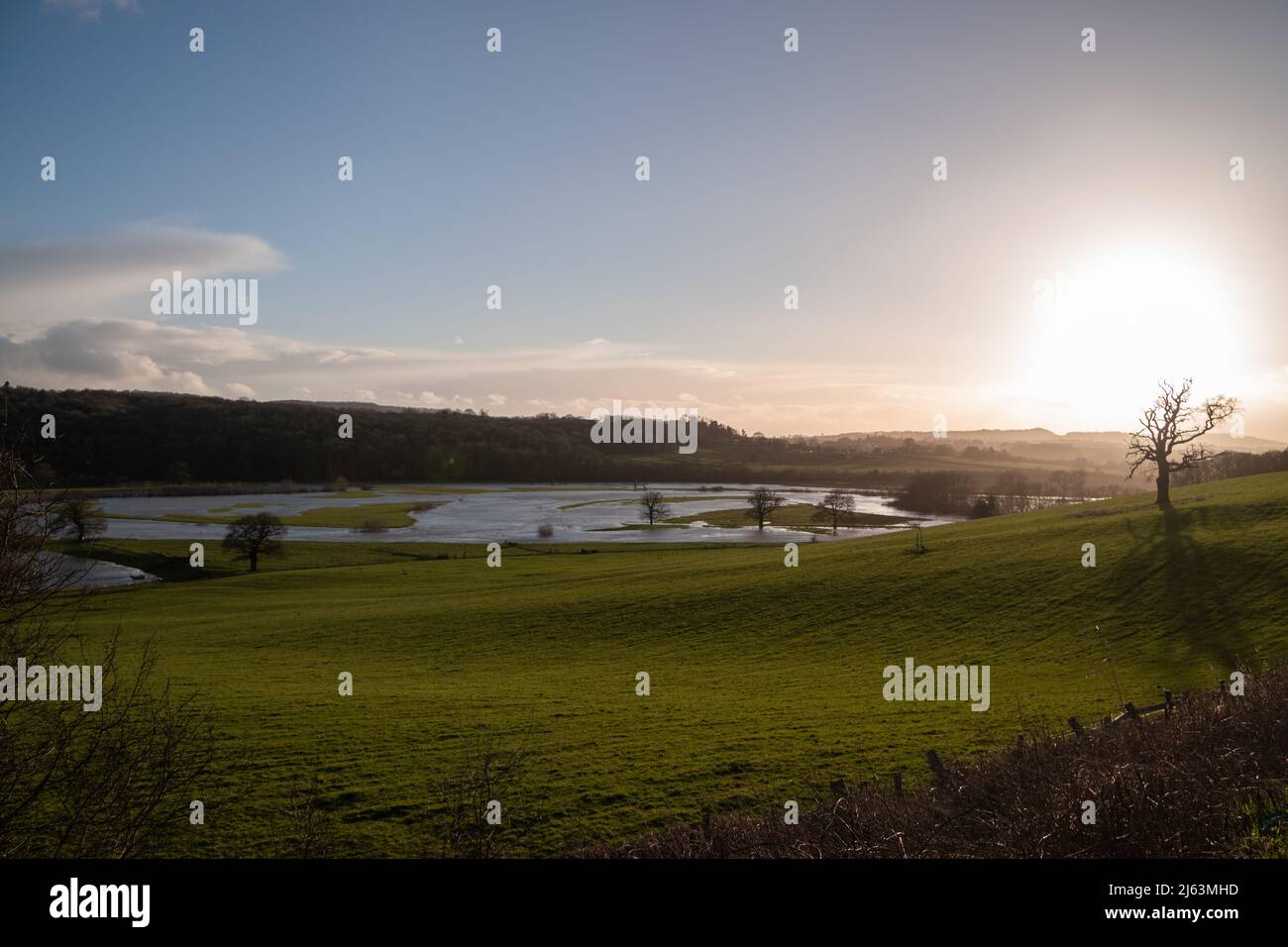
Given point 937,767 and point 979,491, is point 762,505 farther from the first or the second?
point 937,767

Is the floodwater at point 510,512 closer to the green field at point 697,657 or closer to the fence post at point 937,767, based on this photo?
the green field at point 697,657

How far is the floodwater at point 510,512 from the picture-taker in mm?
100562

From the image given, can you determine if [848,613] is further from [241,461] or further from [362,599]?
[241,461]

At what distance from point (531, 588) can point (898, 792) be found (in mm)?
45071

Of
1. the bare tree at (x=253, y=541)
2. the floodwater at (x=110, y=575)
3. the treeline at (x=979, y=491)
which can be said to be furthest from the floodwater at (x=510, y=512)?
the floodwater at (x=110, y=575)

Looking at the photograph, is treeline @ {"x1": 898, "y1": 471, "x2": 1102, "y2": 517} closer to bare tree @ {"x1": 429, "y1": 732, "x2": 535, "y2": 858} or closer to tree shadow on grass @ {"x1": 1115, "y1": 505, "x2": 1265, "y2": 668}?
tree shadow on grass @ {"x1": 1115, "y1": 505, "x2": 1265, "y2": 668}

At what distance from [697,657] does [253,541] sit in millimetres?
60294

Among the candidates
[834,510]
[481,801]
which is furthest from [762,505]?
[481,801]

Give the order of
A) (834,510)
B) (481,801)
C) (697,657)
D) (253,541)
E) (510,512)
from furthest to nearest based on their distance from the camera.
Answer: (510,512)
(834,510)
(253,541)
(697,657)
(481,801)

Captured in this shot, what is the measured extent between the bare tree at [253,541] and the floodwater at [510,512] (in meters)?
15.6

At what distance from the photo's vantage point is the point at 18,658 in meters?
10.7

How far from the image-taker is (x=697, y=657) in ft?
111

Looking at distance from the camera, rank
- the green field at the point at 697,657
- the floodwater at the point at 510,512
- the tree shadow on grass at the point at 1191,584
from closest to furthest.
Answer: the green field at the point at 697,657
the tree shadow on grass at the point at 1191,584
the floodwater at the point at 510,512
